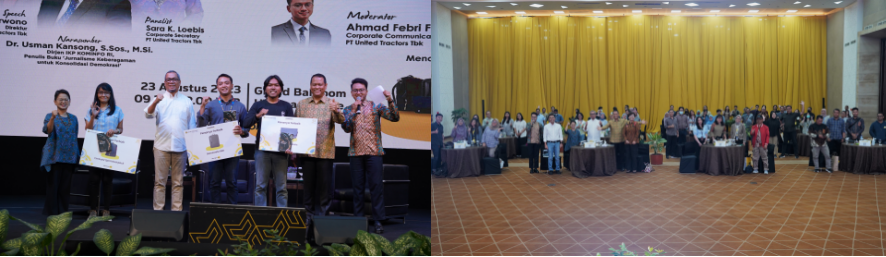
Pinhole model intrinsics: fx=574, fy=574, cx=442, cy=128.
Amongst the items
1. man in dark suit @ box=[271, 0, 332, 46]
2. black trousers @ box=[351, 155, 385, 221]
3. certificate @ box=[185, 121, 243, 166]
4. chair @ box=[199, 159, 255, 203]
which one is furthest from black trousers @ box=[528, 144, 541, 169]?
certificate @ box=[185, 121, 243, 166]

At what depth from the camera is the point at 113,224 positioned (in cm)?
465

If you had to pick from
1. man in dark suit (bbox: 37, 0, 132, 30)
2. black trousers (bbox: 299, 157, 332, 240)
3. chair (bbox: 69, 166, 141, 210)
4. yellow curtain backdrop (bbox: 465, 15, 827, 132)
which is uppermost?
man in dark suit (bbox: 37, 0, 132, 30)

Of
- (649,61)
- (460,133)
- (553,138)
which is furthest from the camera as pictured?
(553,138)

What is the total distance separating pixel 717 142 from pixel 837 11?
11.6 ft

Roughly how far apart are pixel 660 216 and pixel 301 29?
3681 millimetres

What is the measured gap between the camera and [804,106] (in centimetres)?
709

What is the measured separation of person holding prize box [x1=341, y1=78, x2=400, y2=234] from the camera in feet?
13.3

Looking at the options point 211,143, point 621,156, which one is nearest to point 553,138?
point 621,156

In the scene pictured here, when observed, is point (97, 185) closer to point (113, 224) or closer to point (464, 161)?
point (113, 224)

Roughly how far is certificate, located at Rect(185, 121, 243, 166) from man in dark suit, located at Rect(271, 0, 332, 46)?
1.40 meters

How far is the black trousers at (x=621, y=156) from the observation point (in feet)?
26.9

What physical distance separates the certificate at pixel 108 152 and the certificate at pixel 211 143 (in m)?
0.86

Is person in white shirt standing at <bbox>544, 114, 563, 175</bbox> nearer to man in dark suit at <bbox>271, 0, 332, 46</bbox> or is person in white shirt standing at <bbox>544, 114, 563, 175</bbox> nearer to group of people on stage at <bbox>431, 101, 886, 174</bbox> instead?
group of people on stage at <bbox>431, 101, 886, 174</bbox>

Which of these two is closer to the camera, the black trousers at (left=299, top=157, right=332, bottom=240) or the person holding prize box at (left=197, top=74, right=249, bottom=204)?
the black trousers at (left=299, top=157, right=332, bottom=240)
